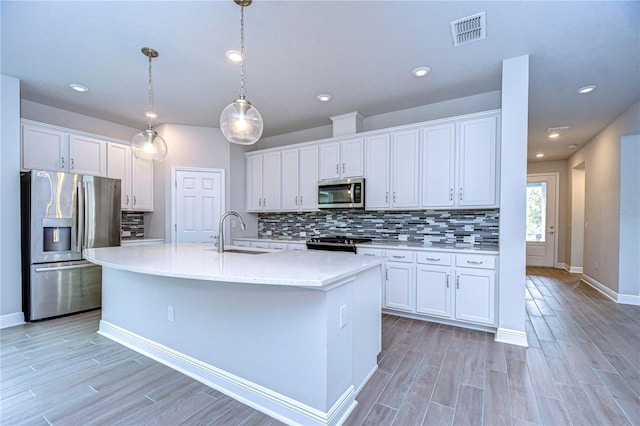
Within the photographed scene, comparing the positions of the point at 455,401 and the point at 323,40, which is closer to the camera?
the point at 455,401

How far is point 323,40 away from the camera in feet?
8.29

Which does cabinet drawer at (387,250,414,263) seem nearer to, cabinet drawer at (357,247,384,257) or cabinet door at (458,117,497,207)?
cabinet drawer at (357,247,384,257)

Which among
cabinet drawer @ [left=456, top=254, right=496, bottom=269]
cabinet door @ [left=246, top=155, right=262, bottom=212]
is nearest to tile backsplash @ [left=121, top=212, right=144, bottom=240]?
cabinet door @ [left=246, top=155, right=262, bottom=212]

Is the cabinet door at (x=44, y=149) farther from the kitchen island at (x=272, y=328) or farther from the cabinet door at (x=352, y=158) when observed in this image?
the cabinet door at (x=352, y=158)

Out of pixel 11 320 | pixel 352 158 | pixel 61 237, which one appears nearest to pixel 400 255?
pixel 352 158

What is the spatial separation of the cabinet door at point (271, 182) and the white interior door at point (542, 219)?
653 centimetres

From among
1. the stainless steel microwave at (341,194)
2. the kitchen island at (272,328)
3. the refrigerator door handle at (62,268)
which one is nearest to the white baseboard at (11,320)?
the refrigerator door handle at (62,268)

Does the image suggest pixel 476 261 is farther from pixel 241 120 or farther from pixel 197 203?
pixel 197 203

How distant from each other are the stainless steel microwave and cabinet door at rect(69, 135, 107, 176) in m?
3.27

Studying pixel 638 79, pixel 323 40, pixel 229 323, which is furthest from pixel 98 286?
pixel 638 79

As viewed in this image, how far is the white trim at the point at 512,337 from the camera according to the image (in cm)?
279

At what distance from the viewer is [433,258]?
10.9ft

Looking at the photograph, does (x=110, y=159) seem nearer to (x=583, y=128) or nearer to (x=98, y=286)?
(x=98, y=286)

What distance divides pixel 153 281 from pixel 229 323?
3.19ft
